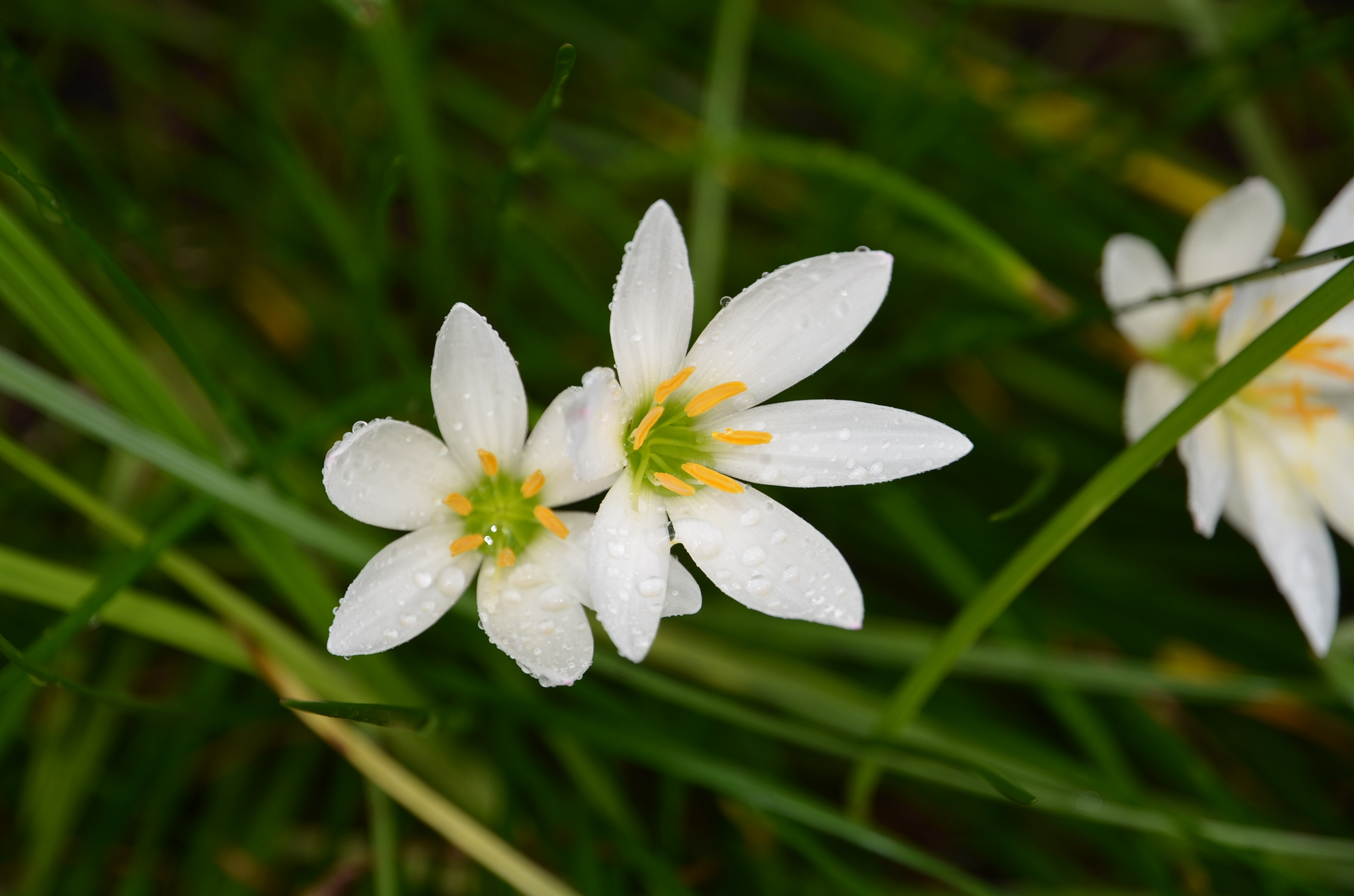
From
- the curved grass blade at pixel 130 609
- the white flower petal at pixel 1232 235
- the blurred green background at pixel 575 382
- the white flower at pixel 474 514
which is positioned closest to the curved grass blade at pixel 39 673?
the blurred green background at pixel 575 382

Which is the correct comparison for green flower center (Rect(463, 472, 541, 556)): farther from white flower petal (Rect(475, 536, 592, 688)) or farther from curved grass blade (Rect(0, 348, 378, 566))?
curved grass blade (Rect(0, 348, 378, 566))

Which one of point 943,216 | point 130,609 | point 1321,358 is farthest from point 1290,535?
point 130,609

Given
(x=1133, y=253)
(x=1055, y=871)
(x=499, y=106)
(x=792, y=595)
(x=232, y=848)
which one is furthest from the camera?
(x=499, y=106)

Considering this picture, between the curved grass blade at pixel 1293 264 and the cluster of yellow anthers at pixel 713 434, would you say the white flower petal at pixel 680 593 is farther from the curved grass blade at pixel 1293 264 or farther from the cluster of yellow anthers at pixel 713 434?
the curved grass blade at pixel 1293 264

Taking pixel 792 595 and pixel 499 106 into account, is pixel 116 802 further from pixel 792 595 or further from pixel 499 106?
pixel 499 106

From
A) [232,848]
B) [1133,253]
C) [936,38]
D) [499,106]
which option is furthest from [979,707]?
[499,106]

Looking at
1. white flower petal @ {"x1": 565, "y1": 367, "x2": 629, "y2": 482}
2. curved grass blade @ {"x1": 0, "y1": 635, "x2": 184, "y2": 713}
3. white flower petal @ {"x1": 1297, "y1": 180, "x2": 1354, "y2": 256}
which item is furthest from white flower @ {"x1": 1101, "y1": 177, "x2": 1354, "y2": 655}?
curved grass blade @ {"x1": 0, "y1": 635, "x2": 184, "y2": 713}
